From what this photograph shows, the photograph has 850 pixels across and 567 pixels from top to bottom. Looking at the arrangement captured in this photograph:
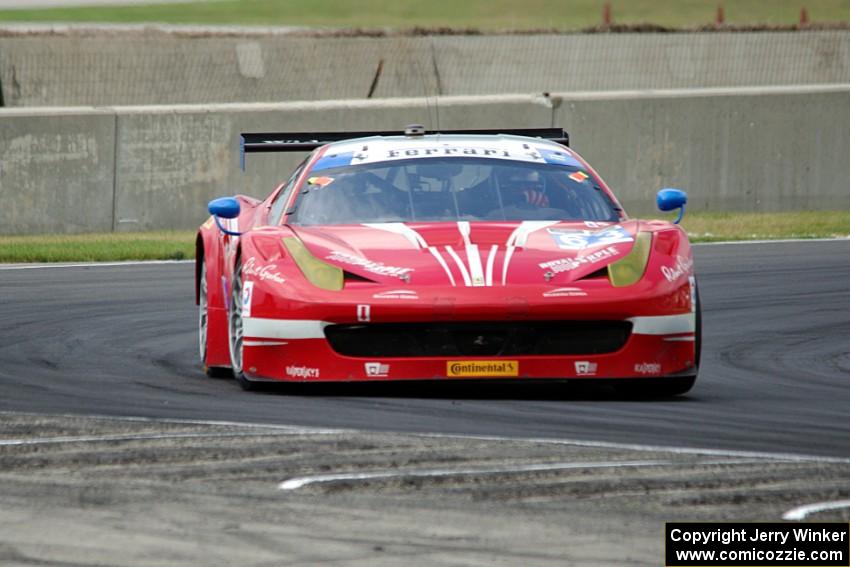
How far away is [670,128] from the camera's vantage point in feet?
61.6

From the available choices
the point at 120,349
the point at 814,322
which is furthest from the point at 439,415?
the point at 814,322

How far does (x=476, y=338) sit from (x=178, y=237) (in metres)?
9.60

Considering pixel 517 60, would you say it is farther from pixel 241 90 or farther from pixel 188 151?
pixel 188 151

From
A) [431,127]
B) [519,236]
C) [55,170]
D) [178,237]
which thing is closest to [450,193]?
[519,236]

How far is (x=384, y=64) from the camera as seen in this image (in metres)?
25.8

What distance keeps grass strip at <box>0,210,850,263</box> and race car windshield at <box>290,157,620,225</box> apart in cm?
664

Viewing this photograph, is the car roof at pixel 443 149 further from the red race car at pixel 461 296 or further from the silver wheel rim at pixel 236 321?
the silver wheel rim at pixel 236 321

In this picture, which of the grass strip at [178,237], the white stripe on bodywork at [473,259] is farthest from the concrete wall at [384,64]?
the white stripe on bodywork at [473,259]

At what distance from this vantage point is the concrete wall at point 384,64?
24.8 metres

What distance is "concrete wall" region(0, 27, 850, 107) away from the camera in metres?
24.8

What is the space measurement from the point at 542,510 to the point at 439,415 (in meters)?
1.91

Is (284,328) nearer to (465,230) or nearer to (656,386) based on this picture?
(465,230)

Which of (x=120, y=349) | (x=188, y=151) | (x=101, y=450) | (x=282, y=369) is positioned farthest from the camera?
(x=188, y=151)

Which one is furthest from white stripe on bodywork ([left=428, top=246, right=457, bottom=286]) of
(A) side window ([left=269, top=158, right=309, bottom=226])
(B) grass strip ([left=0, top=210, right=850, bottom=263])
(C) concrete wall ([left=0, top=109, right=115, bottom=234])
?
(C) concrete wall ([left=0, top=109, right=115, bottom=234])
